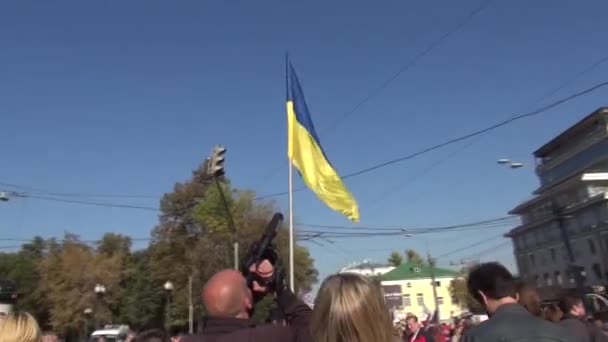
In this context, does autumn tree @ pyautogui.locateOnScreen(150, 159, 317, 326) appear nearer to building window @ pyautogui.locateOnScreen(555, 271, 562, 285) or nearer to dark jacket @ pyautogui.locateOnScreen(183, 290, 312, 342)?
building window @ pyautogui.locateOnScreen(555, 271, 562, 285)

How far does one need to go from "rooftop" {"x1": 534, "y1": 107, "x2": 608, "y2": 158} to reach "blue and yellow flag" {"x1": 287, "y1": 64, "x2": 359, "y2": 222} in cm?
5592

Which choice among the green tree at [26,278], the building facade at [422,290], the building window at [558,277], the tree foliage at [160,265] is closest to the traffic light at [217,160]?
the tree foliage at [160,265]

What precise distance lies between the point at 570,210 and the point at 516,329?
64.6 m

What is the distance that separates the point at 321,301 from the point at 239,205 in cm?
4797

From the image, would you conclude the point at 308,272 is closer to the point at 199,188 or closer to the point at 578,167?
the point at 199,188

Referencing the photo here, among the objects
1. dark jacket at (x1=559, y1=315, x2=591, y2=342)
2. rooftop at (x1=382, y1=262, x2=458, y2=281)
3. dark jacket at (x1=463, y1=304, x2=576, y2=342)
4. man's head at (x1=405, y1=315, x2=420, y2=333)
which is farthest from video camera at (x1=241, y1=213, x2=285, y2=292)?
rooftop at (x1=382, y1=262, x2=458, y2=281)

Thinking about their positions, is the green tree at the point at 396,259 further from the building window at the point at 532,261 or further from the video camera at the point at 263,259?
the video camera at the point at 263,259

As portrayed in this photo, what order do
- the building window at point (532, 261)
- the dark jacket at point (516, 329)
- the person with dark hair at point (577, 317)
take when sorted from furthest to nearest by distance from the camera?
the building window at point (532, 261)
the person with dark hair at point (577, 317)
the dark jacket at point (516, 329)

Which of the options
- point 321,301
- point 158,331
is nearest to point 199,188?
point 158,331

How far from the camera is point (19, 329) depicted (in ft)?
11.3

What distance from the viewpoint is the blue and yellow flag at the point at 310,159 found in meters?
9.77

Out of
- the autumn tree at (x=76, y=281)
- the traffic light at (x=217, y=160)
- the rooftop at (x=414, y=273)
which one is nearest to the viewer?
the traffic light at (x=217, y=160)

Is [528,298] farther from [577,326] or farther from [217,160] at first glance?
[217,160]

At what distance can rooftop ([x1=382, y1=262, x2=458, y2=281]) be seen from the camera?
334 feet
